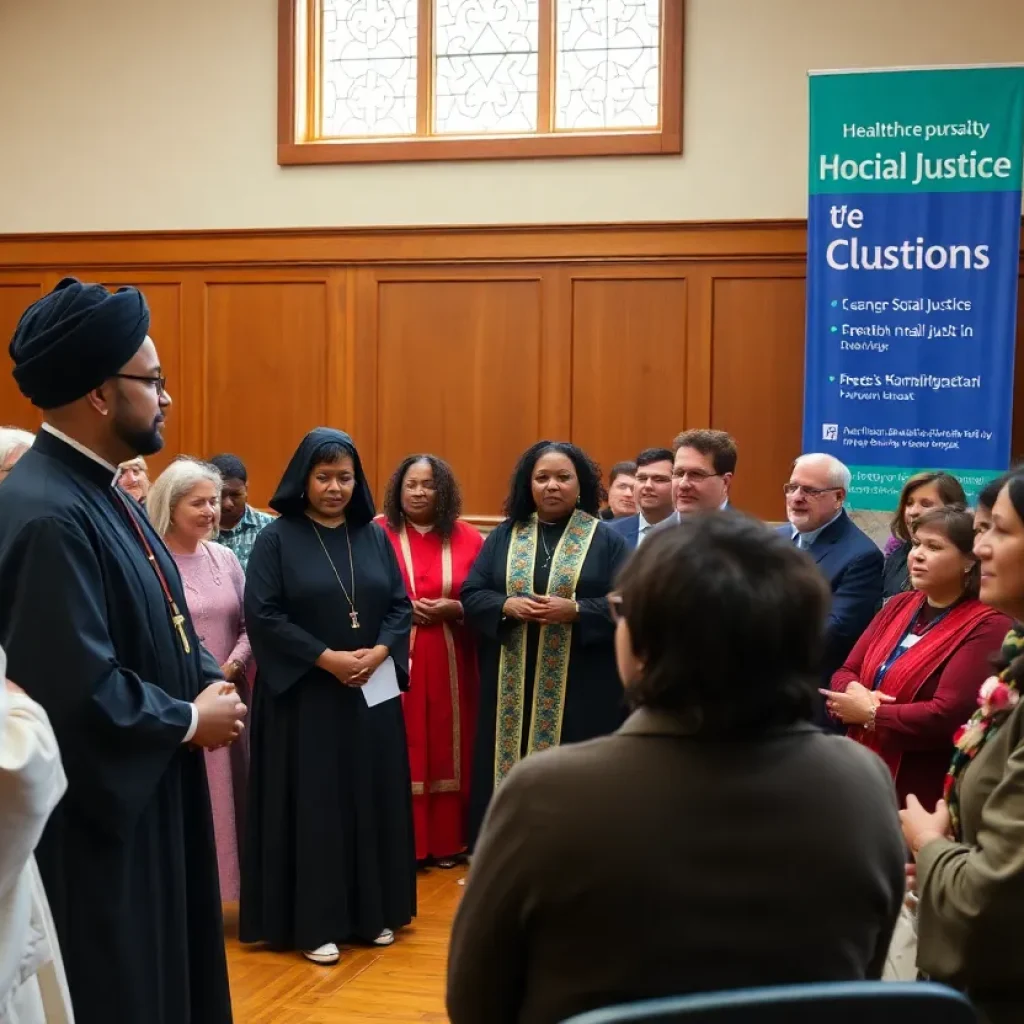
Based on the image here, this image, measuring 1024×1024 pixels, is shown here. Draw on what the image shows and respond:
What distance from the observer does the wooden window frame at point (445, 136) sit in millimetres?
7609

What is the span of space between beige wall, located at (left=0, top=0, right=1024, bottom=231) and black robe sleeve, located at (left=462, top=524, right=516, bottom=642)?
3.14m

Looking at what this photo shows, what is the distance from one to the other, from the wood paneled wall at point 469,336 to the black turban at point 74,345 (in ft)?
18.0

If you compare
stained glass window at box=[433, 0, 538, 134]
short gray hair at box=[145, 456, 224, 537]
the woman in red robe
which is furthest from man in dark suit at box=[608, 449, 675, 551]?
stained glass window at box=[433, 0, 538, 134]

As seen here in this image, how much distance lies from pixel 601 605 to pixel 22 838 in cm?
336

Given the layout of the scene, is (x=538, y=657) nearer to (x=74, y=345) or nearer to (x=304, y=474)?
(x=304, y=474)

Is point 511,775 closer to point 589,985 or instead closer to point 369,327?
point 589,985

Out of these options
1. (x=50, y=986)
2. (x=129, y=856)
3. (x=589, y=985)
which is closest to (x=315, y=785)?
(x=129, y=856)

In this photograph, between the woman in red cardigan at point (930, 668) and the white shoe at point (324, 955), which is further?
the white shoe at point (324, 955)

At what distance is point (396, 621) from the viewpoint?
461 centimetres

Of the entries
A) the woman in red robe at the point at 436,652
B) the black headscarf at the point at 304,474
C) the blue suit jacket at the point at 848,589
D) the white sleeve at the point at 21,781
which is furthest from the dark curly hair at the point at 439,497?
the white sleeve at the point at 21,781

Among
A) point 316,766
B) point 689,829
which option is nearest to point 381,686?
point 316,766

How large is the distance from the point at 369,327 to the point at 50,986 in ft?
20.9

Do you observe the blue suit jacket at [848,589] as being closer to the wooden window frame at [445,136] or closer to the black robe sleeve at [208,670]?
the black robe sleeve at [208,670]

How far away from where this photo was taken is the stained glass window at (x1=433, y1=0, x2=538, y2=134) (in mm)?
7961
